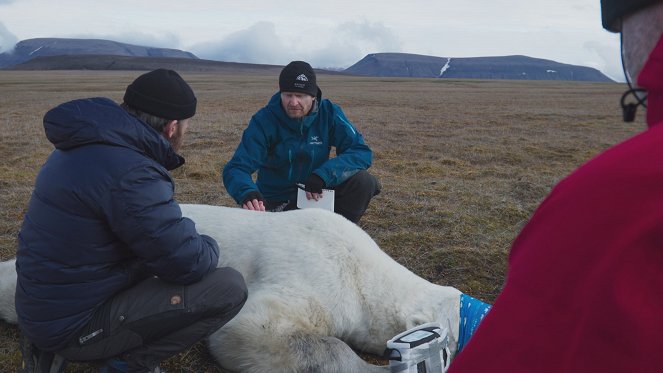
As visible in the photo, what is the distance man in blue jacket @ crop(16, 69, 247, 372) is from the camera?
2525mm

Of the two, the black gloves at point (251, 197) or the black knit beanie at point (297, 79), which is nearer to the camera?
the black gloves at point (251, 197)

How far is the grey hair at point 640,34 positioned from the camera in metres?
1.03

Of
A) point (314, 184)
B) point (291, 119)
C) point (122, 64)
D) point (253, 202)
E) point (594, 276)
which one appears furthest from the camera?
point (122, 64)

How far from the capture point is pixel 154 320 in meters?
2.81

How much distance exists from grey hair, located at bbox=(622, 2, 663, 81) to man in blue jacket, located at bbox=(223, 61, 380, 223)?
12.5 ft

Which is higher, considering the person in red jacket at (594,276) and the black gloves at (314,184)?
the person in red jacket at (594,276)

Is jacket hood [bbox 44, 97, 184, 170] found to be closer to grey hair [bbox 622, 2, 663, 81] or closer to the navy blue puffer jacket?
the navy blue puffer jacket

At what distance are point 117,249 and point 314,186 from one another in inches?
92.0

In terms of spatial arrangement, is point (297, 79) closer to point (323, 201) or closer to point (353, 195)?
point (323, 201)

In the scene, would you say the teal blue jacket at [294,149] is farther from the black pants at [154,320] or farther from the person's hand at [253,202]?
the black pants at [154,320]

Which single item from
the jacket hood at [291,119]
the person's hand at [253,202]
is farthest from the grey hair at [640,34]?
the jacket hood at [291,119]

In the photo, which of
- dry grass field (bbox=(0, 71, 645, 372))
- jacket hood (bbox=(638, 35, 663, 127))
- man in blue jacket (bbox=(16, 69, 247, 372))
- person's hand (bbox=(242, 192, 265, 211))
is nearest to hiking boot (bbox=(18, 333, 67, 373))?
man in blue jacket (bbox=(16, 69, 247, 372))

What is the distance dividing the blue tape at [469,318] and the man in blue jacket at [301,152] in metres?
1.98

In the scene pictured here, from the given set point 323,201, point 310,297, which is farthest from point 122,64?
point 310,297
